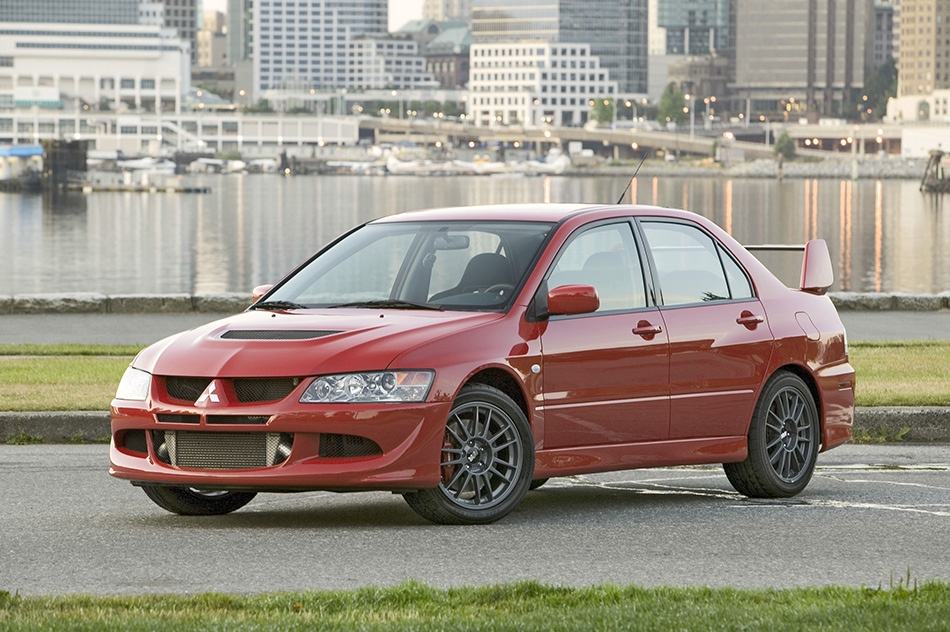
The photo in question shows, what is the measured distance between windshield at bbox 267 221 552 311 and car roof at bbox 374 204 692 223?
0.05 metres

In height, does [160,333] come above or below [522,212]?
below

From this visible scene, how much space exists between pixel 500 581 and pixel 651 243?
10.0ft

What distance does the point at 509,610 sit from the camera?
5.41 meters

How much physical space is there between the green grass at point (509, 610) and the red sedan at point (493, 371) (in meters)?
1.49

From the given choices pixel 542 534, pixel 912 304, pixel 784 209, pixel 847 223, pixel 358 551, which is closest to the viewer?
pixel 358 551

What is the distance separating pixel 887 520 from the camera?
780 cm

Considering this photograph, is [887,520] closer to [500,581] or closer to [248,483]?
[500,581]

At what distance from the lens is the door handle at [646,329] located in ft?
26.9

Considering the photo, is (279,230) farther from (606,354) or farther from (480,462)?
(480,462)

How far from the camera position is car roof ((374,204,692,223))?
842 centimetres

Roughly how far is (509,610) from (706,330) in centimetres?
345

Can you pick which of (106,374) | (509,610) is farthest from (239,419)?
(106,374)

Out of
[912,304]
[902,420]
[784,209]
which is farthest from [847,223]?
[902,420]

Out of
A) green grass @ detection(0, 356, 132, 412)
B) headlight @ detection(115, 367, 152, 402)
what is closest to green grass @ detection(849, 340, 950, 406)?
green grass @ detection(0, 356, 132, 412)
